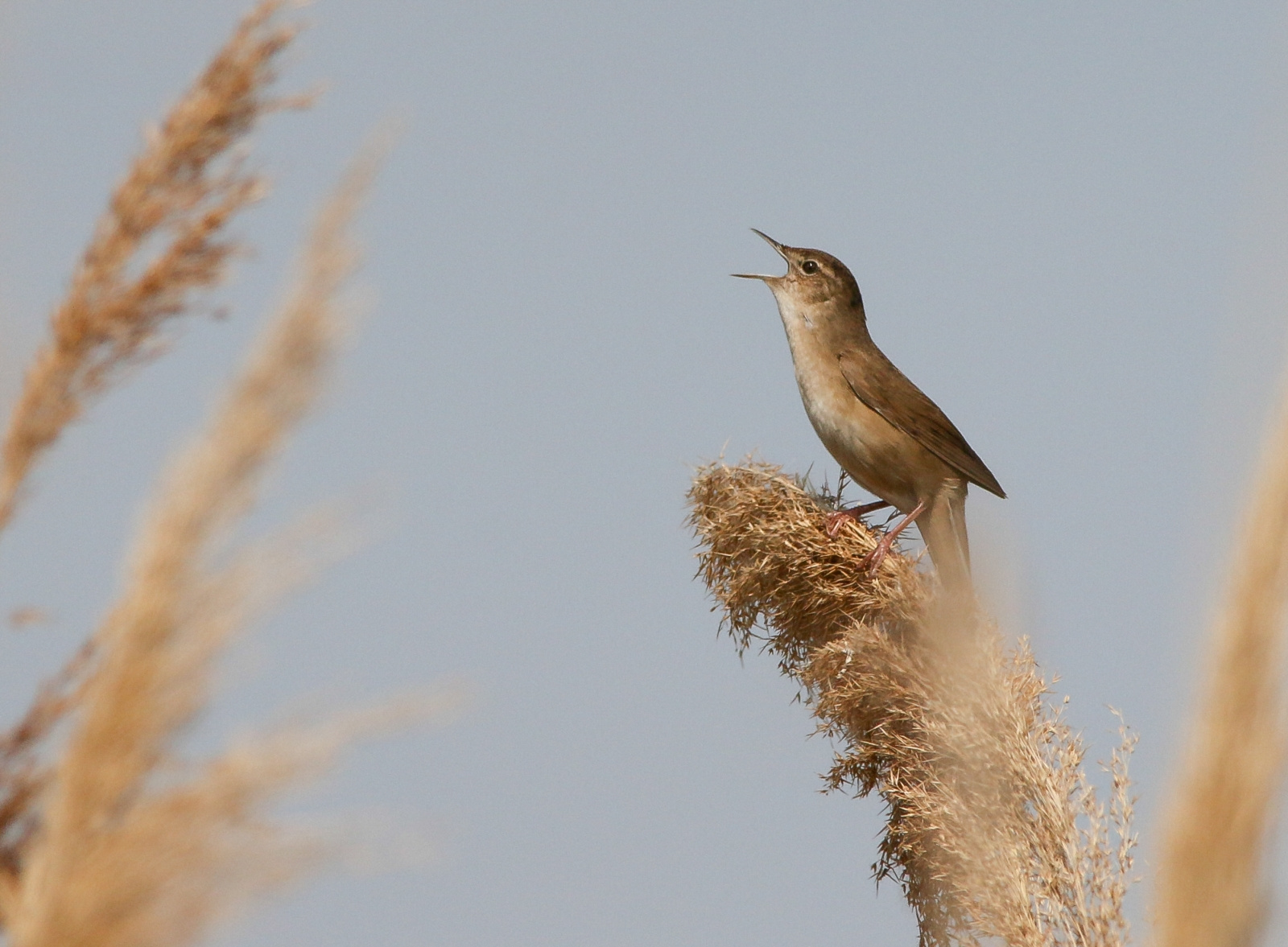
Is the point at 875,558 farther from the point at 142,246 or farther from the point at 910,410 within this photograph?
the point at 910,410

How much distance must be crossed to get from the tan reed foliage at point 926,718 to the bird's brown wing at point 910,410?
2.50 meters

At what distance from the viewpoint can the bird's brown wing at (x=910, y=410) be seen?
610 centimetres

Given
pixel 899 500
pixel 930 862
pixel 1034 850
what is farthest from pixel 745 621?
pixel 899 500

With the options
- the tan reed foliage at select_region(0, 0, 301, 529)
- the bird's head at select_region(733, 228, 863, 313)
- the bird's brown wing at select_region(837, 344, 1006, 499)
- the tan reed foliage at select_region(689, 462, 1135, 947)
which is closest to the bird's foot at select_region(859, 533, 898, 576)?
the tan reed foliage at select_region(689, 462, 1135, 947)

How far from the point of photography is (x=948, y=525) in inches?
237

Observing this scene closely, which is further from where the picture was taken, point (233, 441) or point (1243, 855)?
point (233, 441)

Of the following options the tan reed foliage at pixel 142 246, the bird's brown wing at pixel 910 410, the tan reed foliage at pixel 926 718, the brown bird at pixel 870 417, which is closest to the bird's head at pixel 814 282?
the brown bird at pixel 870 417

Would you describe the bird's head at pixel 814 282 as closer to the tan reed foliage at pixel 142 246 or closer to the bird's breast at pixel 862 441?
the bird's breast at pixel 862 441

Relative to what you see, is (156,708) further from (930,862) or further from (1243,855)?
(930,862)

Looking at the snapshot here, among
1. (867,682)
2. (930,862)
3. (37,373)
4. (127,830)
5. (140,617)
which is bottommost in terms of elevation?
(930,862)

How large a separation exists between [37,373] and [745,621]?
7.62ft

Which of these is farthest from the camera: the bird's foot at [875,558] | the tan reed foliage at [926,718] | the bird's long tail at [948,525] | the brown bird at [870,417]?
the brown bird at [870,417]

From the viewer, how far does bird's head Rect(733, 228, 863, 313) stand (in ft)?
23.7

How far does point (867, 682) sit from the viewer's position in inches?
110
